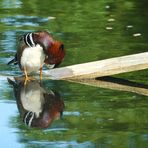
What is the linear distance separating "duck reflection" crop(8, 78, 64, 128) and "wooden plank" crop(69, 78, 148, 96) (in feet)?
1.61

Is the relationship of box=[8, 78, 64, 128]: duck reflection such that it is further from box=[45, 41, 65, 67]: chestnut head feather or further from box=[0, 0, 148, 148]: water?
box=[45, 41, 65, 67]: chestnut head feather

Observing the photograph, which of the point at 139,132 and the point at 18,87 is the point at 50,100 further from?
the point at 139,132

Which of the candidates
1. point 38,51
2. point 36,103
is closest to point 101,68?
point 38,51

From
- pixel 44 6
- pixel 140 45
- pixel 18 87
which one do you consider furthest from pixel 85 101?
pixel 44 6

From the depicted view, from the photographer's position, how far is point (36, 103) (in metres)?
6.62

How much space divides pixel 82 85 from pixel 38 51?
54 centimetres

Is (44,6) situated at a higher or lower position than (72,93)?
lower

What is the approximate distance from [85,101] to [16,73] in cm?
119

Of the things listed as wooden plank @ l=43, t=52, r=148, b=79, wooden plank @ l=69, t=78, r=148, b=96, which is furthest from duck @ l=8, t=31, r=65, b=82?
wooden plank @ l=69, t=78, r=148, b=96

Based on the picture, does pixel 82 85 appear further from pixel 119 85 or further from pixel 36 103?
pixel 36 103

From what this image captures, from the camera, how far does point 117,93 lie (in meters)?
6.94

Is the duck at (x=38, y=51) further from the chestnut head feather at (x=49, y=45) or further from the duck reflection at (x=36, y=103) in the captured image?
the duck reflection at (x=36, y=103)

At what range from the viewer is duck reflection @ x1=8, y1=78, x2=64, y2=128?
6.14 m

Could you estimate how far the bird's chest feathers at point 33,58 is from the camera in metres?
7.12
